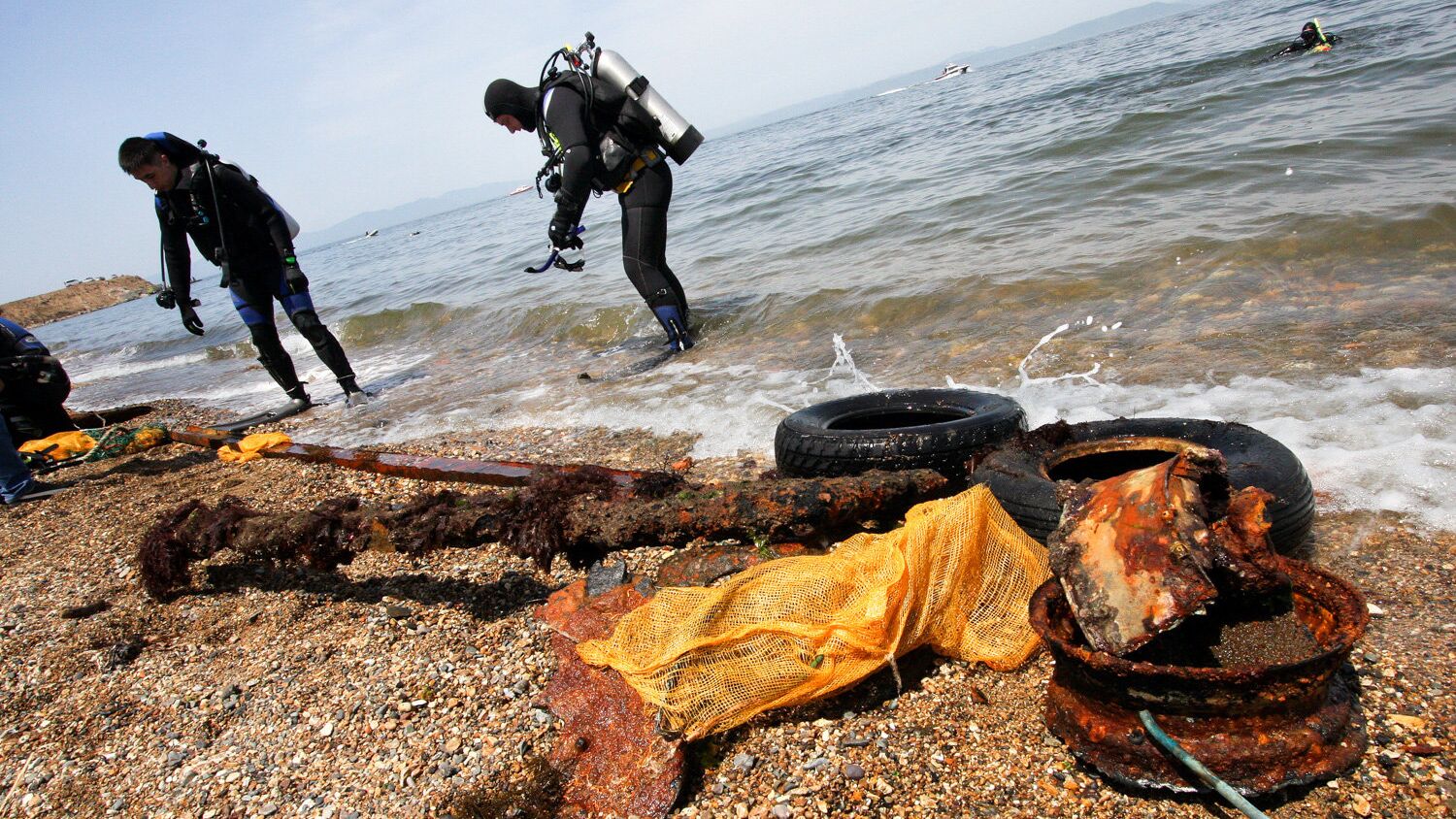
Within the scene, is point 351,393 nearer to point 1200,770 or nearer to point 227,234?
point 227,234

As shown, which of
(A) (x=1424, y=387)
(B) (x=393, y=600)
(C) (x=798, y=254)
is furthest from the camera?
(C) (x=798, y=254)

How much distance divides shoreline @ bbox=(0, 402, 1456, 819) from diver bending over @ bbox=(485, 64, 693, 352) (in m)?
4.04

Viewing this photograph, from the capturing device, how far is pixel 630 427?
555 cm

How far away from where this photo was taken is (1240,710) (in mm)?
1651

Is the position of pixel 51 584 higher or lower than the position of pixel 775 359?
higher

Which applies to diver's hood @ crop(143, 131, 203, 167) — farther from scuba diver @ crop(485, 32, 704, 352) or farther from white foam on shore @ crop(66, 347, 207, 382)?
white foam on shore @ crop(66, 347, 207, 382)

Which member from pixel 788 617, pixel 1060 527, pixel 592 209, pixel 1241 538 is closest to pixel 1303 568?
pixel 1241 538

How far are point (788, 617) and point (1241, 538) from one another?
4.00 ft

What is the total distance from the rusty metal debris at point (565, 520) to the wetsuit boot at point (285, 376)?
17.0 feet

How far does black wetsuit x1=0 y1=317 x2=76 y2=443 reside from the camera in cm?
686

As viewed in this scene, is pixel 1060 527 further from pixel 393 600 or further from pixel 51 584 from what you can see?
pixel 51 584

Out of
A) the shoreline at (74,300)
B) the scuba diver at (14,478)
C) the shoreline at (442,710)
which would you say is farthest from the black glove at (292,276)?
the shoreline at (74,300)

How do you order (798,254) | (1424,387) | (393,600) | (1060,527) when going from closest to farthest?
(1060,527) < (393,600) < (1424,387) < (798,254)

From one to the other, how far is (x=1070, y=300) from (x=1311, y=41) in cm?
1484
